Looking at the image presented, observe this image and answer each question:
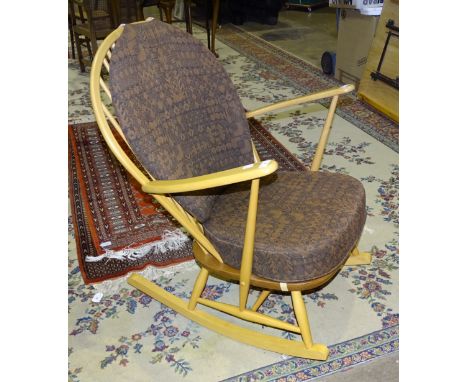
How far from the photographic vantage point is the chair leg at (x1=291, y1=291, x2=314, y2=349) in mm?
1436

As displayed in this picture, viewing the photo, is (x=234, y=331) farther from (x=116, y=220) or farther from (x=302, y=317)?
(x=116, y=220)

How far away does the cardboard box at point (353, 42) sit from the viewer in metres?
3.46

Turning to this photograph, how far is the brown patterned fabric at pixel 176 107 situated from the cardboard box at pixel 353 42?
6.99 feet

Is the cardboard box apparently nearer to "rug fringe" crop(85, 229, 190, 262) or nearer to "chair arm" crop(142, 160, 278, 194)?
"rug fringe" crop(85, 229, 190, 262)

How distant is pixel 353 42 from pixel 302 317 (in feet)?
8.67

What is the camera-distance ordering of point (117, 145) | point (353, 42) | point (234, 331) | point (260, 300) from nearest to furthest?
point (117, 145) < point (234, 331) < point (260, 300) < point (353, 42)

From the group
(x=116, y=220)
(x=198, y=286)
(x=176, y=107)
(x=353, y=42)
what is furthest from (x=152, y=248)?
(x=353, y=42)

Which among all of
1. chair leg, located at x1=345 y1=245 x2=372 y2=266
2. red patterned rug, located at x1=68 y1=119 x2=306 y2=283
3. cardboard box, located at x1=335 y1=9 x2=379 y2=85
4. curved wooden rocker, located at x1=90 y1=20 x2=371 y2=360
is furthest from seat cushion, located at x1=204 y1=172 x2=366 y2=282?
cardboard box, located at x1=335 y1=9 x2=379 y2=85

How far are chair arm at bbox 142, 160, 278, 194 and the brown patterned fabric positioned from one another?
0.22 feet

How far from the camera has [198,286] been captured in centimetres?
165
